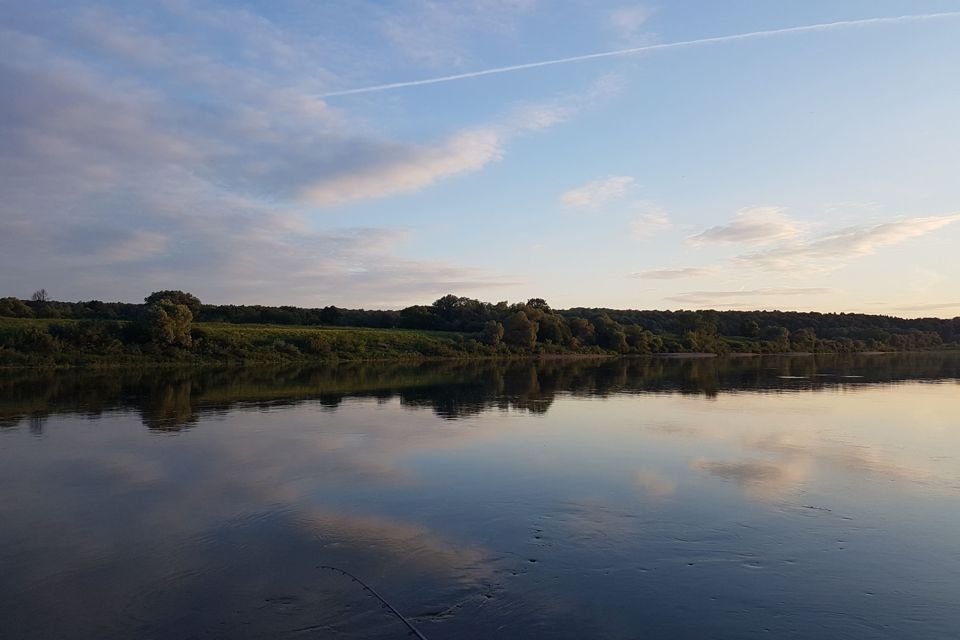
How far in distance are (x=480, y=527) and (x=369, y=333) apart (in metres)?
64.0

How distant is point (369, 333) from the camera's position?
73125mm

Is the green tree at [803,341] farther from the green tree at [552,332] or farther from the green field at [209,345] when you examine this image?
the green field at [209,345]

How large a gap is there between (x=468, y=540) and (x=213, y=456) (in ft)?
29.1

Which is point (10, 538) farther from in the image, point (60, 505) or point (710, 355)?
point (710, 355)

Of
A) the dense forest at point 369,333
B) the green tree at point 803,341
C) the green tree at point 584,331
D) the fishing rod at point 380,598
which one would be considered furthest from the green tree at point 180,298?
the green tree at point 803,341

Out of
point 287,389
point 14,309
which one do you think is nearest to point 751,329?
point 287,389

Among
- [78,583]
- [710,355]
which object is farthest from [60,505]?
[710,355]

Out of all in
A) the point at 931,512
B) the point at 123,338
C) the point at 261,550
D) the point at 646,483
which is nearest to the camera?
the point at 261,550

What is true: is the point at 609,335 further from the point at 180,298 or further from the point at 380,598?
the point at 380,598

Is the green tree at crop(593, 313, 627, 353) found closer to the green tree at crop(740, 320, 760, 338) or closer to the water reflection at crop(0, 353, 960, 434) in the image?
the green tree at crop(740, 320, 760, 338)

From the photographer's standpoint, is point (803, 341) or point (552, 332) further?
point (803, 341)

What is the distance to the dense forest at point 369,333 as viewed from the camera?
167 ft

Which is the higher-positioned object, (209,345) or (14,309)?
→ (14,309)

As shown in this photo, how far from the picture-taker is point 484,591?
7.77 meters
